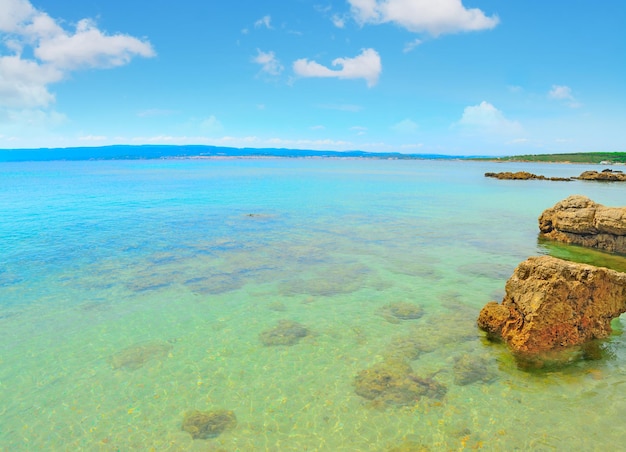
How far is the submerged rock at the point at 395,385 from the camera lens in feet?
29.5

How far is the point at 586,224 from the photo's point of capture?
23078 mm

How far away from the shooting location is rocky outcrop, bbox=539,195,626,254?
2145cm

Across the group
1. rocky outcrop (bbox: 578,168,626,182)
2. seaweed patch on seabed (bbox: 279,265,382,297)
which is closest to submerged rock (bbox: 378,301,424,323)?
seaweed patch on seabed (bbox: 279,265,382,297)

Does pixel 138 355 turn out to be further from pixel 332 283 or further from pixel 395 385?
pixel 332 283

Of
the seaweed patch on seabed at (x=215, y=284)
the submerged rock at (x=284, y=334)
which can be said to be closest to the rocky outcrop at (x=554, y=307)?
the submerged rock at (x=284, y=334)

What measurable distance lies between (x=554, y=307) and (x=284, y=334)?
8.09m

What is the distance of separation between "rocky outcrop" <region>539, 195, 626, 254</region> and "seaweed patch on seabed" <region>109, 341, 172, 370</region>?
23.8m

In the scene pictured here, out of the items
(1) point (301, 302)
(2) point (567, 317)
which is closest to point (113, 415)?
(1) point (301, 302)

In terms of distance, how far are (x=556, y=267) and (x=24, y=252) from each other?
25801mm

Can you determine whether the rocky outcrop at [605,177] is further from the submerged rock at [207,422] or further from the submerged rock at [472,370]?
the submerged rock at [207,422]

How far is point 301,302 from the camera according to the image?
1461 centimetres

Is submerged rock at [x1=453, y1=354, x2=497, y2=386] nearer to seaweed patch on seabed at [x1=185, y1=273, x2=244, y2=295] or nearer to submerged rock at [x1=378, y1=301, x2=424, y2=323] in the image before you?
submerged rock at [x1=378, y1=301, x2=424, y2=323]

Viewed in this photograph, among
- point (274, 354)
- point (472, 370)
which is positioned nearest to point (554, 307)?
point (472, 370)

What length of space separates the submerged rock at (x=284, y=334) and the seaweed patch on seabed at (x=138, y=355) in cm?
287
